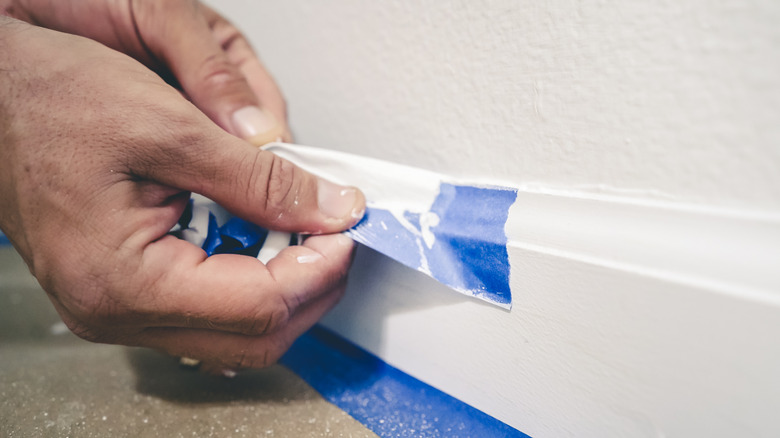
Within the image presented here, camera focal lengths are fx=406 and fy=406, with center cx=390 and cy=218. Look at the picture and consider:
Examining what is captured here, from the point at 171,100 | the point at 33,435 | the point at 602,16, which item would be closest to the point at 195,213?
the point at 171,100

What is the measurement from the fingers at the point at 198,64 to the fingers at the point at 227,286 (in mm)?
156

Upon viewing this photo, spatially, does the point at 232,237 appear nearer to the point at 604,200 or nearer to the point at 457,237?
the point at 457,237

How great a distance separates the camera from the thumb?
34cm

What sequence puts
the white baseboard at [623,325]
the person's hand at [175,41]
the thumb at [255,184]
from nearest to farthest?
1. the white baseboard at [623,325]
2. the thumb at [255,184]
3. the person's hand at [175,41]

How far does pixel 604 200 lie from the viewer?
0.30 m

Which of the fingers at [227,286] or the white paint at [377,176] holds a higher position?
the white paint at [377,176]

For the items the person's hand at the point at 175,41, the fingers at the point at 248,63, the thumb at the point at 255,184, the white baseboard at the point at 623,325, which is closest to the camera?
Answer: the white baseboard at the point at 623,325

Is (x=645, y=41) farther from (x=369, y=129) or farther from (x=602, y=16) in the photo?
(x=369, y=129)

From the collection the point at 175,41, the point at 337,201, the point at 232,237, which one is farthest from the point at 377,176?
the point at 175,41

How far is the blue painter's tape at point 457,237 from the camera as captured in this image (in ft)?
1.15

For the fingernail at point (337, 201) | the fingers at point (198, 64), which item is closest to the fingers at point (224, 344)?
the fingernail at point (337, 201)

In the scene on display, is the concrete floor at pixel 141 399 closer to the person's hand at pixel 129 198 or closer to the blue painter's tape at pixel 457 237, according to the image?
the person's hand at pixel 129 198

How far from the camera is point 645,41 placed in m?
0.27

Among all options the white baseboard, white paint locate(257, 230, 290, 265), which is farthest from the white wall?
white paint locate(257, 230, 290, 265)
